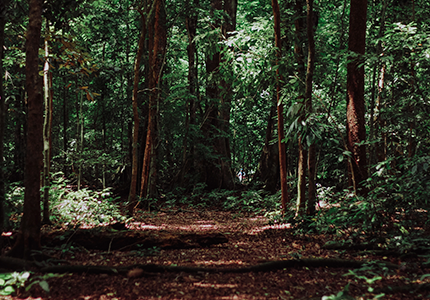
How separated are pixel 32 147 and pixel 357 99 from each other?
6175mm

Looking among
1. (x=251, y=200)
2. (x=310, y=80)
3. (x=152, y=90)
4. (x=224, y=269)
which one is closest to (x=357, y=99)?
(x=310, y=80)

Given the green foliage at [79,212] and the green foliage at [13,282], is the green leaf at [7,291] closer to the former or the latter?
the green foliage at [13,282]

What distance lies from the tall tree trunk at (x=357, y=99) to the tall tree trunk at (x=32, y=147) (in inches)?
224

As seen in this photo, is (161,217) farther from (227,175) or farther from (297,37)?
(297,37)

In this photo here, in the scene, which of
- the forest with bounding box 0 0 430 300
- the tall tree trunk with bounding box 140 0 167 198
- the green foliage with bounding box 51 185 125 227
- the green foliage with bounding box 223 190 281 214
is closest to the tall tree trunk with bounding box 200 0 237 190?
the forest with bounding box 0 0 430 300

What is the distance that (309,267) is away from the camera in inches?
181

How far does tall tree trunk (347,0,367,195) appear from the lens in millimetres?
6953

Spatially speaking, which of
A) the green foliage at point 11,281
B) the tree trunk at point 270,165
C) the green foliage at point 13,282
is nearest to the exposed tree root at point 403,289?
the green foliage at point 13,282

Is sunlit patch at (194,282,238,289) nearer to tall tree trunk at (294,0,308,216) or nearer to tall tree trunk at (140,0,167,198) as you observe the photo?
tall tree trunk at (294,0,308,216)

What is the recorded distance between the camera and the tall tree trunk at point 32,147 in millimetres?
4621

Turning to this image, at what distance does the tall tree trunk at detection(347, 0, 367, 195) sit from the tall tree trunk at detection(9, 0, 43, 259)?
224 inches

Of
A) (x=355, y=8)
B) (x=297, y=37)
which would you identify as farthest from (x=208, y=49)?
(x=355, y=8)

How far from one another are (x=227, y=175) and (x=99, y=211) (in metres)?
6.91

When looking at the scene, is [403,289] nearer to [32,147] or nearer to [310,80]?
[310,80]
